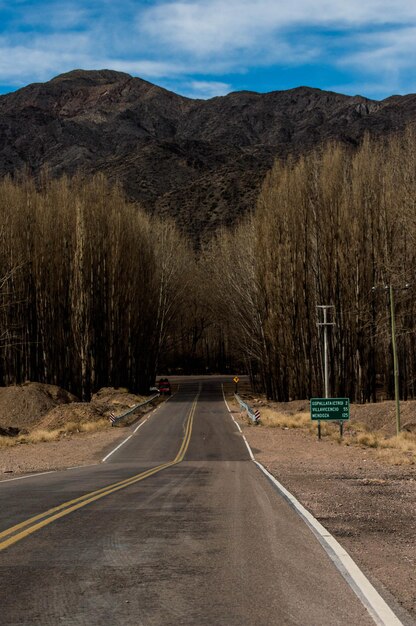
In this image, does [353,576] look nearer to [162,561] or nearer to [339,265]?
[162,561]

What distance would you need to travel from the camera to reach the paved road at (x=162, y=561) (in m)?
4.88

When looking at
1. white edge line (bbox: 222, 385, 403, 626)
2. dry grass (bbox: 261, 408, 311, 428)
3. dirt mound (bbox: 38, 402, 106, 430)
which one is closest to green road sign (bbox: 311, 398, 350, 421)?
dry grass (bbox: 261, 408, 311, 428)

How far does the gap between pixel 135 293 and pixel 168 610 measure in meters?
52.8

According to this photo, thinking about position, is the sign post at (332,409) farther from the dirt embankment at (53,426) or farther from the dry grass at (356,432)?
the dirt embankment at (53,426)

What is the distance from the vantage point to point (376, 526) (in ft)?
28.9

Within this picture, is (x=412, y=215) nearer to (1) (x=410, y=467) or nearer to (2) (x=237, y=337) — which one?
(1) (x=410, y=467)

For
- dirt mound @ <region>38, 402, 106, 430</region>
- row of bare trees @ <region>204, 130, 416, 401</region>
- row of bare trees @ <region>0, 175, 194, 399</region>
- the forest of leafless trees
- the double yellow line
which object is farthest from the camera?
row of bare trees @ <region>0, 175, 194, 399</region>

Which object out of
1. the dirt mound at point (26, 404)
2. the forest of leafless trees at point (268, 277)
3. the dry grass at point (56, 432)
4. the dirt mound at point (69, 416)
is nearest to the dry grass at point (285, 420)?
the forest of leafless trees at point (268, 277)

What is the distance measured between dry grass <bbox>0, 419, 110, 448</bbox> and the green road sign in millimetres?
13454

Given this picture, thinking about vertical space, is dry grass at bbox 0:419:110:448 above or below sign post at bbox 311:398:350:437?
below

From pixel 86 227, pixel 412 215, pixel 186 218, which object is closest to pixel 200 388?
pixel 86 227

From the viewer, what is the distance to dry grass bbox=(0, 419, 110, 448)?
33.9m

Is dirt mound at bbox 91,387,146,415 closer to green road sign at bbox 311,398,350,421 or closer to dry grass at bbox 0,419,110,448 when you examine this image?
dry grass at bbox 0,419,110,448

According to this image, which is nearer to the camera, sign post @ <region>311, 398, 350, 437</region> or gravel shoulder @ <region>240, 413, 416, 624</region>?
gravel shoulder @ <region>240, 413, 416, 624</region>
